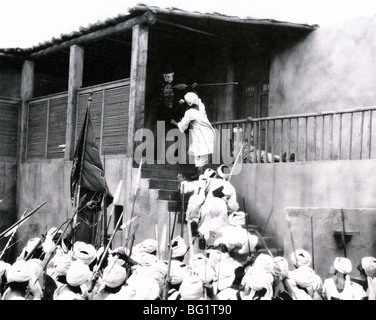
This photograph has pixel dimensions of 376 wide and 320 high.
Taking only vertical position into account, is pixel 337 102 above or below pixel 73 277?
above

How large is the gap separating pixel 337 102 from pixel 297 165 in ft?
5.88

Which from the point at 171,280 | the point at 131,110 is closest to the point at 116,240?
the point at 131,110

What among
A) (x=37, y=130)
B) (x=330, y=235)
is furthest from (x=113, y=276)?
(x=37, y=130)

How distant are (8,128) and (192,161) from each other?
4642 millimetres

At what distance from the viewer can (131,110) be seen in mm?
11688

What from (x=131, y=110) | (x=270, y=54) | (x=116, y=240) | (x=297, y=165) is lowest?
(x=116, y=240)

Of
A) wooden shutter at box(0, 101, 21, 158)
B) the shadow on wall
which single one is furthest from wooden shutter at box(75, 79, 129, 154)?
the shadow on wall

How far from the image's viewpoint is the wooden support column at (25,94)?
1491 centimetres

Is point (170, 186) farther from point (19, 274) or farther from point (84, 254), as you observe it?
point (19, 274)

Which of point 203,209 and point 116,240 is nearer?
point 203,209

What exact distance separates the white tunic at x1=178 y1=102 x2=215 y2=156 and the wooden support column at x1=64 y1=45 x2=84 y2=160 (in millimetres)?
2883

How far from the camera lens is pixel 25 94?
15.1 m

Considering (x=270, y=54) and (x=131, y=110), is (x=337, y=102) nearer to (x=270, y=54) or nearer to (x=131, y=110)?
(x=270, y=54)

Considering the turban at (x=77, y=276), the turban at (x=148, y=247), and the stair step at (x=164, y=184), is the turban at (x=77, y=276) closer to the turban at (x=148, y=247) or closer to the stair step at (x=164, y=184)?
the turban at (x=148, y=247)
